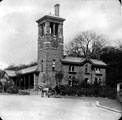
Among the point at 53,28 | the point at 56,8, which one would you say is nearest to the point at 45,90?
the point at 53,28

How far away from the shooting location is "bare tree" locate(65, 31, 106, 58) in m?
2.05

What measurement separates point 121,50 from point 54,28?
599 mm

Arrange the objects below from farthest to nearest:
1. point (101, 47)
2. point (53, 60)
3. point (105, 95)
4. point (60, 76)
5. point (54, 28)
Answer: point (53, 60) < point (60, 76) < point (105, 95) < point (54, 28) < point (101, 47)

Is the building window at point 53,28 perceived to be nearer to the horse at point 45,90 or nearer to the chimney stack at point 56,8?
the chimney stack at point 56,8

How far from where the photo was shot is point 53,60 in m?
3.48

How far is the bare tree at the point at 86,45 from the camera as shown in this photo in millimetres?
2053

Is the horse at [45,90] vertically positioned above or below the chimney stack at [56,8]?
below

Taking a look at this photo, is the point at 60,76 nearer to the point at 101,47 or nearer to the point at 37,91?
the point at 37,91

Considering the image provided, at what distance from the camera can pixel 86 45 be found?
6.79 feet

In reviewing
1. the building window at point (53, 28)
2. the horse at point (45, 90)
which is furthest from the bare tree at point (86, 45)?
the horse at point (45, 90)

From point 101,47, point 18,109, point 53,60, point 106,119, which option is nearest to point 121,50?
point 101,47

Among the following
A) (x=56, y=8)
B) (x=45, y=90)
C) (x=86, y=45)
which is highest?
(x=56, y=8)

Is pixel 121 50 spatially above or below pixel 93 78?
above

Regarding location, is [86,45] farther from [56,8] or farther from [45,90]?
[45,90]
